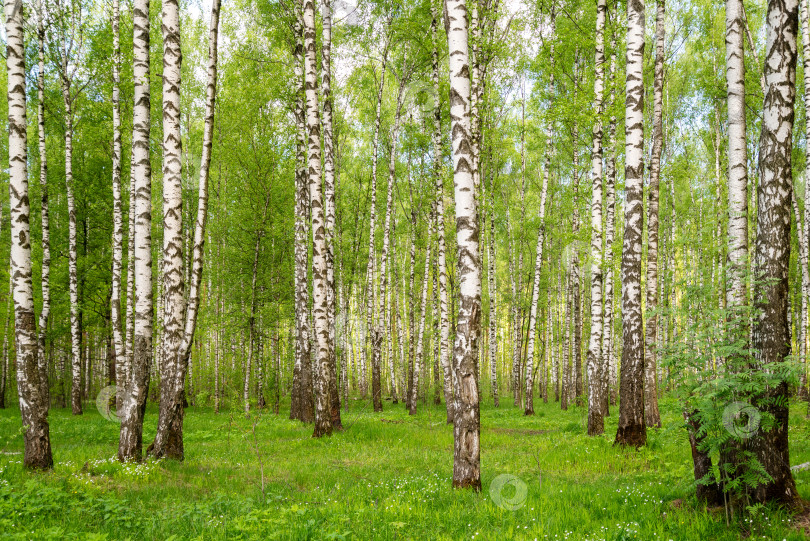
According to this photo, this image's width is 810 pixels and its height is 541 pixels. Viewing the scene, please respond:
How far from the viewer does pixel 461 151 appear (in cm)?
625

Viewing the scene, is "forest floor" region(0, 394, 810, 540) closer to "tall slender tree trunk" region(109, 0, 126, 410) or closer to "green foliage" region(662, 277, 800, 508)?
"green foliage" region(662, 277, 800, 508)

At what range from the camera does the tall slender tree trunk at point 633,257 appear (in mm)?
8656

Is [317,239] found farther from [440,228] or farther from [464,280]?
[464,280]

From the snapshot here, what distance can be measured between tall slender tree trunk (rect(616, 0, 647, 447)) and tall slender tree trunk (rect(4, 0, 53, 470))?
9535 mm

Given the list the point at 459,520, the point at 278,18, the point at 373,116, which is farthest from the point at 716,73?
the point at 459,520

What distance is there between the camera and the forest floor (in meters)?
4.36

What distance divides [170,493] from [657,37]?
1356 cm

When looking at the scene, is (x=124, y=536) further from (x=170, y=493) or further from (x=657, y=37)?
(x=657, y=37)

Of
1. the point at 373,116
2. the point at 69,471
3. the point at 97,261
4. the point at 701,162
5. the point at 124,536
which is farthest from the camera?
the point at 701,162

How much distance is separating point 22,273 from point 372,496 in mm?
5795

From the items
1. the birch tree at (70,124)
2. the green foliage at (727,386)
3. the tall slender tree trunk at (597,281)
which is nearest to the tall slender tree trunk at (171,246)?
the green foliage at (727,386)

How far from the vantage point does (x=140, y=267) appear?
751 cm

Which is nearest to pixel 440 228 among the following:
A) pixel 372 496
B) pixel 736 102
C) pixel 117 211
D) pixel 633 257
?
pixel 633 257

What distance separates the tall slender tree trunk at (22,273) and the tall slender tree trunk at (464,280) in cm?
584
